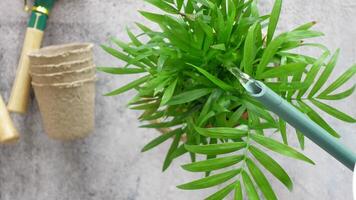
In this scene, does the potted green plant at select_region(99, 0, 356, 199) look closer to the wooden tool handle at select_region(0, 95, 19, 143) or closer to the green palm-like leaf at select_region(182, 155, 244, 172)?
the green palm-like leaf at select_region(182, 155, 244, 172)

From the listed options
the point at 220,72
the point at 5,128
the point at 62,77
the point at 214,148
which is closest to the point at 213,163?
the point at 214,148

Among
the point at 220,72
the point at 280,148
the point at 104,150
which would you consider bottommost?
the point at 104,150

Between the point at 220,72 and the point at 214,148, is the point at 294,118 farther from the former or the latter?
the point at 220,72

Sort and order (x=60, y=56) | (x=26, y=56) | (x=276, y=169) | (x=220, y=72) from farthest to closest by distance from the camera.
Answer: (x=26, y=56) < (x=60, y=56) < (x=220, y=72) < (x=276, y=169)

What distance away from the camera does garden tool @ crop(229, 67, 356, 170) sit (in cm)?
45

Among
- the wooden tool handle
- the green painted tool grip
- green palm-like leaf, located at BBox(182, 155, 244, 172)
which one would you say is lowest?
the wooden tool handle

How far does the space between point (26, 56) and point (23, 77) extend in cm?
5

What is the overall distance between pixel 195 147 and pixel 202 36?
0.20 m

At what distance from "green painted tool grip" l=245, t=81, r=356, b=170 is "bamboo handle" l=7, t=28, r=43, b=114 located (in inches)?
30.2

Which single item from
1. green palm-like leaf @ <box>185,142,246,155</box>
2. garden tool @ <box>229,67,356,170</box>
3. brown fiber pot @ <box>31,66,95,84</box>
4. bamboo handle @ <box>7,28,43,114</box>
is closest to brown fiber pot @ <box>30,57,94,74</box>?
brown fiber pot @ <box>31,66,95,84</box>

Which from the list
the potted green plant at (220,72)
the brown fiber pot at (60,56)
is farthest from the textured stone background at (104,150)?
the potted green plant at (220,72)

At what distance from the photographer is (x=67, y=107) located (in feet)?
3.28

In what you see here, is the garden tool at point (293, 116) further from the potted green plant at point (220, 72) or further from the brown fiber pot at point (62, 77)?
the brown fiber pot at point (62, 77)

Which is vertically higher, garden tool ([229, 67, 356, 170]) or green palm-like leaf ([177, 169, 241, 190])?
garden tool ([229, 67, 356, 170])
